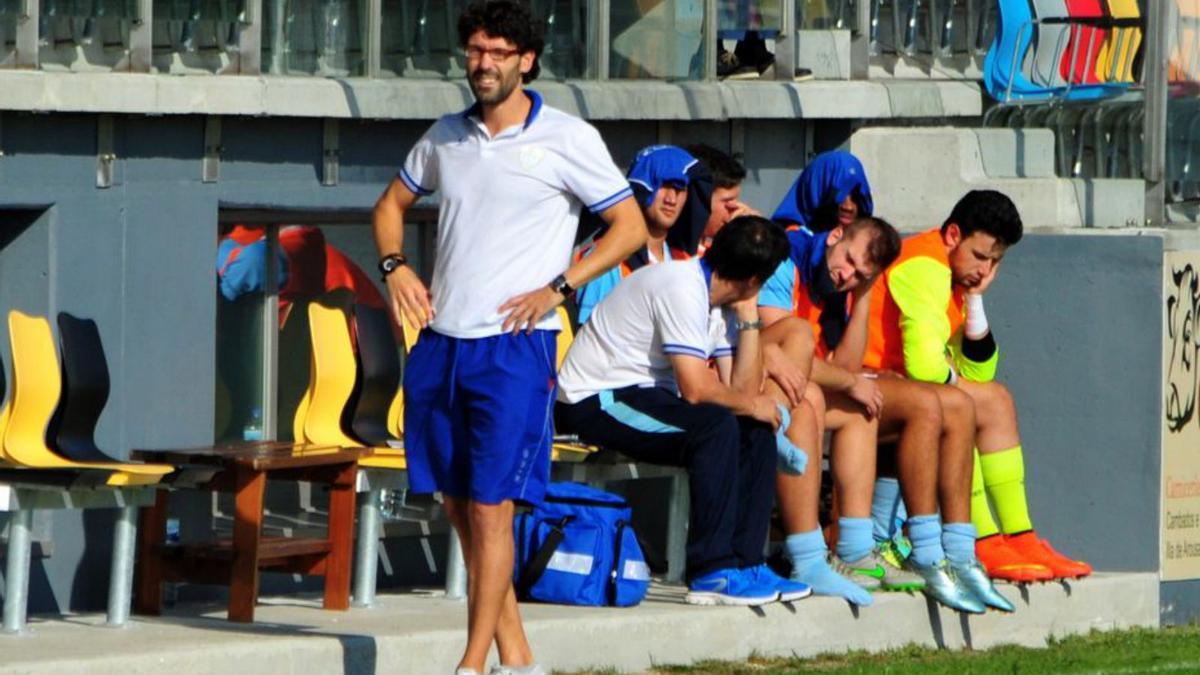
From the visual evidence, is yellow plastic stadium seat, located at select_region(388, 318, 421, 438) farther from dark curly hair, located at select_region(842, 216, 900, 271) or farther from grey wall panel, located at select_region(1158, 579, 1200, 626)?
grey wall panel, located at select_region(1158, 579, 1200, 626)

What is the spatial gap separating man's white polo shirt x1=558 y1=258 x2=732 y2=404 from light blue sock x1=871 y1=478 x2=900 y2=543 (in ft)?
3.66

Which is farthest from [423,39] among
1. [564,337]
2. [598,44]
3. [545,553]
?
[545,553]

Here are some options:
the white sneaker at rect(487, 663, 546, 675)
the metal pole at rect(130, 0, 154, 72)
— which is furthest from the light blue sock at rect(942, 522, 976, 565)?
the metal pole at rect(130, 0, 154, 72)

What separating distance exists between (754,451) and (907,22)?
14.7ft

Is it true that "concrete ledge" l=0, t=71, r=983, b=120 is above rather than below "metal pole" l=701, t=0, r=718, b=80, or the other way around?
below

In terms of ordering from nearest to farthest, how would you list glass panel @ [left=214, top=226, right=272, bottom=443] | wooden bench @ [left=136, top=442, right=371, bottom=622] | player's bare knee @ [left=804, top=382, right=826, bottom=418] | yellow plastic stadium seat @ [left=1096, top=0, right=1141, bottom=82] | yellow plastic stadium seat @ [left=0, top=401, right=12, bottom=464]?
yellow plastic stadium seat @ [left=0, top=401, right=12, bottom=464] < wooden bench @ [left=136, top=442, right=371, bottom=622] < player's bare knee @ [left=804, top=382, right=826, bottom=418] < glass panel @ [left=214, top=226, right=272, bottom=443] < yellow plastic stadium seat @ [left=1096, top=0, right=1141, bottom=82]

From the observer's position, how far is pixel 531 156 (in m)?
7.51

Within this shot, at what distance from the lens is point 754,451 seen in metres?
9.41

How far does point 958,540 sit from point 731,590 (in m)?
1.10

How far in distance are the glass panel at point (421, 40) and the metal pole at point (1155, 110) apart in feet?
10.2

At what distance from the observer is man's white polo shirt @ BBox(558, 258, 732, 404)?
30.5ft

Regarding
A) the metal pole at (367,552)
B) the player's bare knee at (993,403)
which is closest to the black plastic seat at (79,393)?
the metal pole at (367,552)

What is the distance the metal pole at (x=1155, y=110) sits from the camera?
11914mm

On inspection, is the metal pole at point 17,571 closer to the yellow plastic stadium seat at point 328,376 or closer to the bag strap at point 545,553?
the yellow plastic stadium seat at point 328,376
